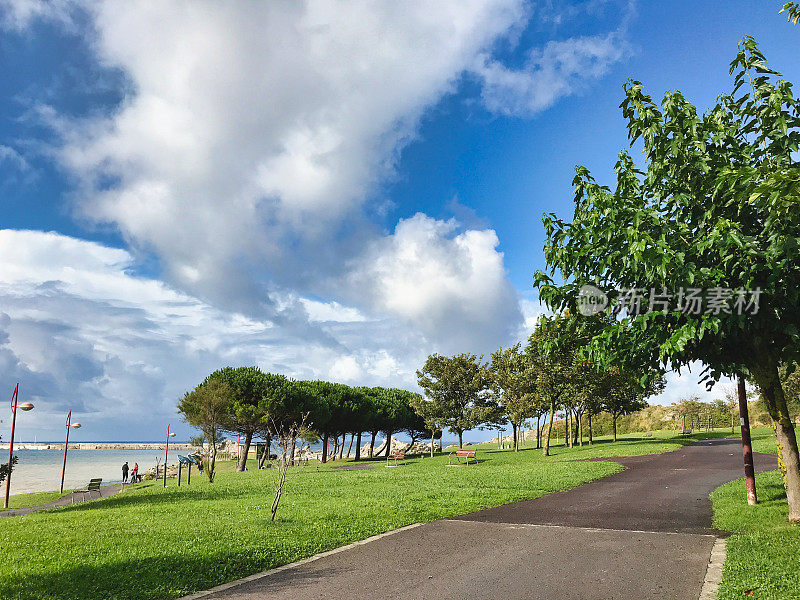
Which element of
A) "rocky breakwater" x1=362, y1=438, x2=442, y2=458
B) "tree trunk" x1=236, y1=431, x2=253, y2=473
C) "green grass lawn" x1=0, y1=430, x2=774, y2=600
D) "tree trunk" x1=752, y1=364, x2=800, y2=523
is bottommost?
"rocky breakwater" x1=362, y1=438, x2=442, y2=458

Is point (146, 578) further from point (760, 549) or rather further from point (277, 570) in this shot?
point (760, 549)

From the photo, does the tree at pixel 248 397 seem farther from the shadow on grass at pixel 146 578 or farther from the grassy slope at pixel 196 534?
the shadow on grass at pixel 146 578

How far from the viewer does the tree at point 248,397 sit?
44.4 meters

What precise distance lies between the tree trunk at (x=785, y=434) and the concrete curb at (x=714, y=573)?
6.92 ft

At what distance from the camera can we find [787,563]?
7.73 m

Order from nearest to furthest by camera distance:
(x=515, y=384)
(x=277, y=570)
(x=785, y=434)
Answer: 1. (x=277, y=570)
2. (x=785, y=434)
3. (x=515, y=384)

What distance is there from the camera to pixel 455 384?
161 ft

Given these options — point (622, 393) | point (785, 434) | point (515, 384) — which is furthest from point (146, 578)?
point (622, 393)

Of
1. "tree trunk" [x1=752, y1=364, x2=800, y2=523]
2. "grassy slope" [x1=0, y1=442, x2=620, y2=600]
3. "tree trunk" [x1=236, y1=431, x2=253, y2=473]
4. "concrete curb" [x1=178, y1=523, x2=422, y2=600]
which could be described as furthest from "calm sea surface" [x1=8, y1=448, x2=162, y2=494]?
"tree trunk" [x1=752, y1=364, x2=800, y2=523]

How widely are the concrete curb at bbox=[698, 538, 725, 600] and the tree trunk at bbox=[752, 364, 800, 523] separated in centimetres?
211

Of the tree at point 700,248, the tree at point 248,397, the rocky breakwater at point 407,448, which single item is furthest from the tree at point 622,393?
the tree at point 248,397

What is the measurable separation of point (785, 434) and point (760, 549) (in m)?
2.99

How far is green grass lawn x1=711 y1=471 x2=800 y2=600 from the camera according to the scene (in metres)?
6.79

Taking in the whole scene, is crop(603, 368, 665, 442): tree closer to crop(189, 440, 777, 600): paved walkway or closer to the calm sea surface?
crop(189, 440, 777, 600): paved walkway
